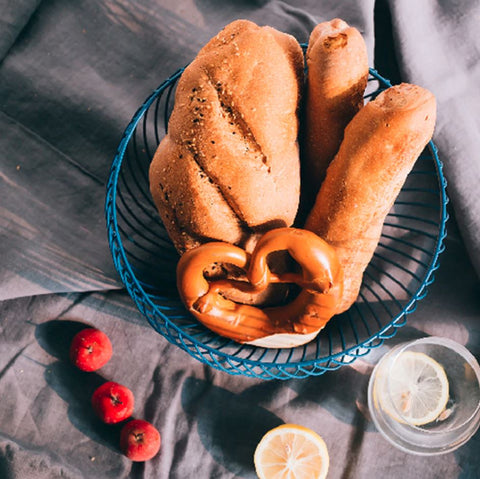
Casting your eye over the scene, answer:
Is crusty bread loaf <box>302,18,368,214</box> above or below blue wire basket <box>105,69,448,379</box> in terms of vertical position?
above

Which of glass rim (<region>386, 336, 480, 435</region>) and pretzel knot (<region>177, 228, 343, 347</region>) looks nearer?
pretzel knot (<region>177, 228, 343, 347</region>)

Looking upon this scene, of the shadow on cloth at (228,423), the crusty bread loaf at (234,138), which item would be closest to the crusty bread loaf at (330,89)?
the crusty bread loaf at (234,138)

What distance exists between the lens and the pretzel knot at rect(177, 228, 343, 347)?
0.62 m

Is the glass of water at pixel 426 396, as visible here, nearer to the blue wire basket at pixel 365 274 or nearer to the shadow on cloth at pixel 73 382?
the blue wire basket at pixel 365 274

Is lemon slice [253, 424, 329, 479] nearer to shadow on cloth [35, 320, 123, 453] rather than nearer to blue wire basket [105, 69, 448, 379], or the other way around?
blue wire basket [105, 69, 448, 379]

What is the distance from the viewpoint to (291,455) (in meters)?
0.82

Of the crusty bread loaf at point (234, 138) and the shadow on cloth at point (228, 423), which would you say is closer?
the crusty bread loaf at point (234, 138)

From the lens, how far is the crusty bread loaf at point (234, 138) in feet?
2.11

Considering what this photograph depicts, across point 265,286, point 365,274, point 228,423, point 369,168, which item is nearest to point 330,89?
point 369,168

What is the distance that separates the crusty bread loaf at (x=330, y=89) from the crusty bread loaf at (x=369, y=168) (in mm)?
35

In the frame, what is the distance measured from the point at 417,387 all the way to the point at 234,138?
54cm

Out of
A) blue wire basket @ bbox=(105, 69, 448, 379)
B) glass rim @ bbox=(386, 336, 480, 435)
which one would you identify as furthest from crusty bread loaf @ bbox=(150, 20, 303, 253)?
glass rim @ bbox=(386, 336, 480, 435)

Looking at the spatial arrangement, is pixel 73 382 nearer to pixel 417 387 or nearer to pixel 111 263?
pixel 111 263

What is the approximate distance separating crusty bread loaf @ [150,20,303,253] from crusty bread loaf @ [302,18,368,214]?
3 centimetres
